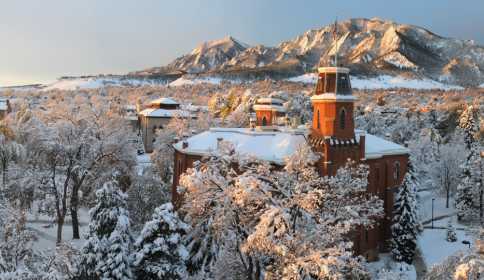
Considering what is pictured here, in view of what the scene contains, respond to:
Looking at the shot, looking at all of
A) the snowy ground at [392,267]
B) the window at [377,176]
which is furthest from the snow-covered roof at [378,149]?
the snowy ground at [392,267]

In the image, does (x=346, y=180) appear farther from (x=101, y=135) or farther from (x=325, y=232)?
(x=101, y=135)

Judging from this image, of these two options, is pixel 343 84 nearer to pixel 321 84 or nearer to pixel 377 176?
pixel 321 84

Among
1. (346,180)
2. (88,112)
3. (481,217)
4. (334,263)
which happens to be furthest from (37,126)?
(481,217)

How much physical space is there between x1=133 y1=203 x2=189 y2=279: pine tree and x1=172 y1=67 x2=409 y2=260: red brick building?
6.52 m

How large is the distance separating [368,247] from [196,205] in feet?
60.3

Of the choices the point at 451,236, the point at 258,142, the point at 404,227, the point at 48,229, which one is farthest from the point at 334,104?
the point at 48,229

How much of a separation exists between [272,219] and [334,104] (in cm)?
1502

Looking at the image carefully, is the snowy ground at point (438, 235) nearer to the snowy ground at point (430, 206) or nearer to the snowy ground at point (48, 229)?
the snowy ground at point (430, 206)

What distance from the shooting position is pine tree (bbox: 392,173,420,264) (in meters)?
34.9

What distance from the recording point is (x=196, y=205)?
20578 mm

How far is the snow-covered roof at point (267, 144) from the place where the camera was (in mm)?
33406

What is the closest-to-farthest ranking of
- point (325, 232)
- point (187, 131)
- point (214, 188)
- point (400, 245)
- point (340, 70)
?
point (325, 232)
point (214, 188)
point (340, 70)
point (400, 245)
point (187, 131)

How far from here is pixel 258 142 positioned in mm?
35031

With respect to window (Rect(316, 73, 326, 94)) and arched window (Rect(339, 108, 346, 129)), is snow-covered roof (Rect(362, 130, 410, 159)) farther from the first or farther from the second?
window (Rect(316, 73, 326, 94))
